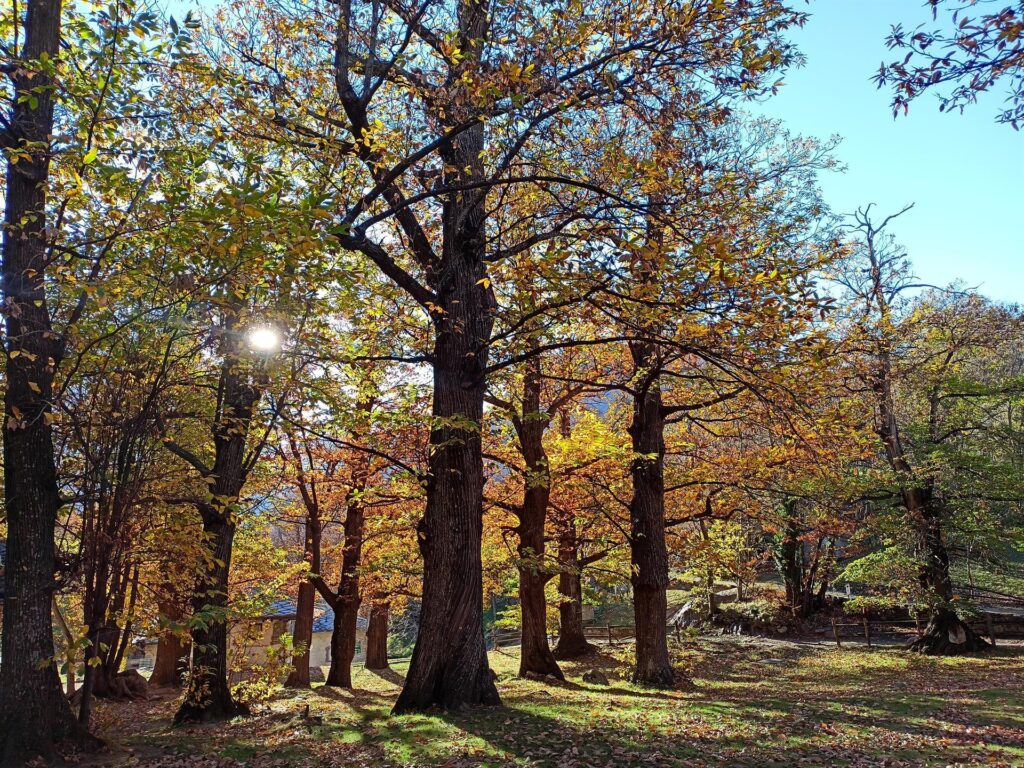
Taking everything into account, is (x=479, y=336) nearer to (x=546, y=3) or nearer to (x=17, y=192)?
(x=546, y=3)

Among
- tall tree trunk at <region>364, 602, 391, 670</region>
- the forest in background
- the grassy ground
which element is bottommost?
tall tree trunk at <region>364, 602, 391, 670</region>

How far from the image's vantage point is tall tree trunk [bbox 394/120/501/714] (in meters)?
8.19

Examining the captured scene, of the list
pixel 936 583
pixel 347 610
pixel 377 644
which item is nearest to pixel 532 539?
pixel 347 610

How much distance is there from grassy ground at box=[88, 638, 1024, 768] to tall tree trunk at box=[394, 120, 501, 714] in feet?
1.77

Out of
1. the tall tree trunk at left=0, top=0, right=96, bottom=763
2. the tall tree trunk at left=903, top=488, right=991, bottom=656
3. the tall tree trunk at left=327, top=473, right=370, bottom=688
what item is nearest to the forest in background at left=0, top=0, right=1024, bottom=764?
the tall tree trunk at left=0, top=0, right=96, bottom=763

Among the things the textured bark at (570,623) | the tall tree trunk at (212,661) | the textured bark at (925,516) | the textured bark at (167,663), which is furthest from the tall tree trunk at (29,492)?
the textured bark at (925,516)

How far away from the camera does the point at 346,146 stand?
23.6 feet

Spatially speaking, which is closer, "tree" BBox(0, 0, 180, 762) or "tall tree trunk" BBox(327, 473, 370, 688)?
"tree" BBox(0, 0, 180, 762)

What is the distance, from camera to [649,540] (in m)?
12.9

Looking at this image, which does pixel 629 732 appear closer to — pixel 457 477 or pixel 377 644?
pixel 457 477

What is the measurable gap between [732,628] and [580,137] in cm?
2475

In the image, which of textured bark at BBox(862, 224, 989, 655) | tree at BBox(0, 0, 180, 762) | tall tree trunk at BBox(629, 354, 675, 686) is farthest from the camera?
textured bark at BBox(862, 224, 989, 655)

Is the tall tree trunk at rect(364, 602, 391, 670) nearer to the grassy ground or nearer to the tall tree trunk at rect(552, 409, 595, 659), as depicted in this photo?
the tall tree trunk at rect(552, 409, 595, 659)

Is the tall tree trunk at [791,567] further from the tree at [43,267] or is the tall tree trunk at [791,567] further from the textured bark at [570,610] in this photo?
the tree at [43,267]
